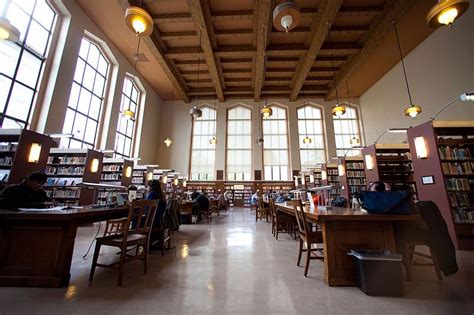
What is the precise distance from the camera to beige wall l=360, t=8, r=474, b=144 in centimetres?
623

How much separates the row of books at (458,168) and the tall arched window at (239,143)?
9.37 meters

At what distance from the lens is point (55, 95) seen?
6238mm

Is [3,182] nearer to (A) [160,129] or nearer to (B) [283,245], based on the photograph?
(B) [283,245]

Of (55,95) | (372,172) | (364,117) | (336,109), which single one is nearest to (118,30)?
(55,95)

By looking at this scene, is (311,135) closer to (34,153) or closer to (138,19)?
(138,19)

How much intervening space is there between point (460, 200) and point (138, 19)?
19.8ft

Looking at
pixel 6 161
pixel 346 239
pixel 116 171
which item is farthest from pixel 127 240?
pixel 116 171

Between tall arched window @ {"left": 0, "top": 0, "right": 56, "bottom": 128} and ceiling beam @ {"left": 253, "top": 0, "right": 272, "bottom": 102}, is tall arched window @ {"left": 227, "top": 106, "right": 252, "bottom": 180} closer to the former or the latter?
ceiling beam @ {"left": 253, "top": 0, "right": 272, "bottom": 102}

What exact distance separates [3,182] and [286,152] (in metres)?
11.9

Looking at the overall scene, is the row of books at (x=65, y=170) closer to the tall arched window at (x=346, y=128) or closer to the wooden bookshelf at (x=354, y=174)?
the wooden bookshelf at (x=354, y=174)

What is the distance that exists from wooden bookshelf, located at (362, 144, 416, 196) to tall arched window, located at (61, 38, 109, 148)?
9.30 meters

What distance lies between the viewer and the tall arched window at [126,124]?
9719mm

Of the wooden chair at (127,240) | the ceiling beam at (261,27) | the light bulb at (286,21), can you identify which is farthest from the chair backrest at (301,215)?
the ceiling beam at (261,27)

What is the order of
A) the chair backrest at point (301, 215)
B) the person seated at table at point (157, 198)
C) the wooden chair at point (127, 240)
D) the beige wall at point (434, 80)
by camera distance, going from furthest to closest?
the beige wall at point (434, 80) → the person seated at table at point (157, 198) → the chair backrest at point (301, 215) → the wooden chair at point (127, 240)
